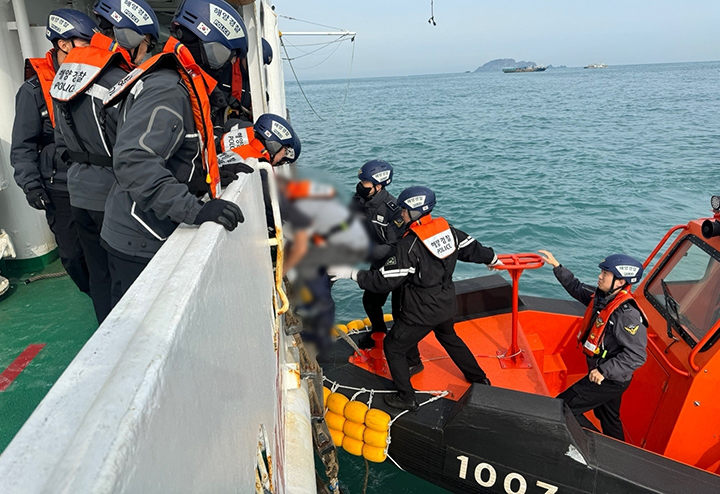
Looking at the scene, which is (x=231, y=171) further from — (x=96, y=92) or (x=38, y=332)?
(x=38, y=332)

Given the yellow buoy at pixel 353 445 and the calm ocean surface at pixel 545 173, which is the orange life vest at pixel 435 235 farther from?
the yellow buoy at pixel 353 445

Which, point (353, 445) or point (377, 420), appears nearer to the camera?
point (377, 420)

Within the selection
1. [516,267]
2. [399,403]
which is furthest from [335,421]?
[516,267]

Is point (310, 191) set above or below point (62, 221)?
above

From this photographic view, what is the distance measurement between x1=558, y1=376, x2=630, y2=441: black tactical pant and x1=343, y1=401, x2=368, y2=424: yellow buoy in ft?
4.40

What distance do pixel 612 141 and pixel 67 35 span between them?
20745 mm

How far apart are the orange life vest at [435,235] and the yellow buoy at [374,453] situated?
1386 millimetres

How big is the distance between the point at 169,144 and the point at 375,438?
2468 mm

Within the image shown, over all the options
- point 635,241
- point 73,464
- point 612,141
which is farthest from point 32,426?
point 612,141

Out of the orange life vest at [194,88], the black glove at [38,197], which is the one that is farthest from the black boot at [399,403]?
the black glove at [38,197]

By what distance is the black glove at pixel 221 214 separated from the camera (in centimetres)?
139

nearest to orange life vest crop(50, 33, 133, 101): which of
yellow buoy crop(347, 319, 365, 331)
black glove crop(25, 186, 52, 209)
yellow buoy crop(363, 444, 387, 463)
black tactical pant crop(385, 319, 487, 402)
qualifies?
black glove crop(25, 186, 52, 209)

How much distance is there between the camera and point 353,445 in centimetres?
347

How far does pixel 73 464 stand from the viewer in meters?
0.57
